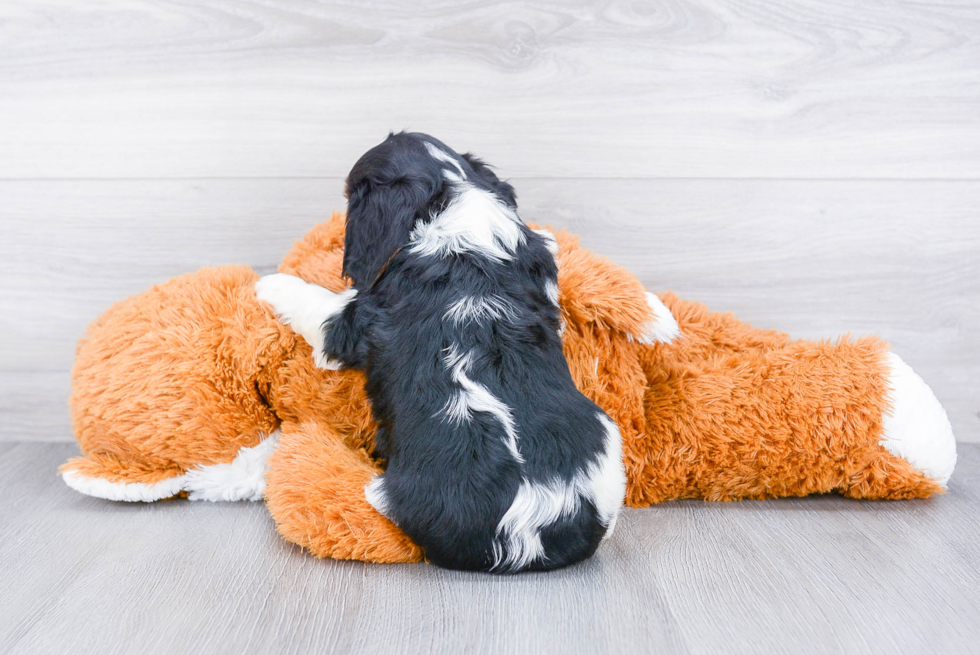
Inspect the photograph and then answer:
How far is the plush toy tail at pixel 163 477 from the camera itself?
1.51 meters

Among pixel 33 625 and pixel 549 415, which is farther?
pixel 549 415

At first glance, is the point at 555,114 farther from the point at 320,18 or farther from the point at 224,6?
the point at 224,6

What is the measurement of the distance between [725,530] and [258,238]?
128 cm

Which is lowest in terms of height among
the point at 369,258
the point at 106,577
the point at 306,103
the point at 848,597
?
the point at 106,577

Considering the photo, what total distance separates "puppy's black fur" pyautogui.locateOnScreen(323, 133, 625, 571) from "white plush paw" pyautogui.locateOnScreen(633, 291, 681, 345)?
20cm

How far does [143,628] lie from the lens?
108 cm

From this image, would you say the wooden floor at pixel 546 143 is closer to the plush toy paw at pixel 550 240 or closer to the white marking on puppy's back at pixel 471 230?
the plush toy paw at pixel 550 240

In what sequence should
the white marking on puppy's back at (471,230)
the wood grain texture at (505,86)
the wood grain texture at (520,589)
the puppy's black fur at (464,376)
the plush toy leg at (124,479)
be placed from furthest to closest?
the wood grain texture at (505,86), the plush toy leg at (124,479), the white marking on puppy's back at (471,230), the puppy's black fur at (464,376), the wood grain texture at (520,589)

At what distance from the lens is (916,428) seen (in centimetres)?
148

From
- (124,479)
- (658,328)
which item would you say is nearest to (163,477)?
(124,479)

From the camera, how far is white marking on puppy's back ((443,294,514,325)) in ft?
4.05

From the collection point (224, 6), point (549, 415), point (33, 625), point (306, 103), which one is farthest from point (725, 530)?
point (224, 6)

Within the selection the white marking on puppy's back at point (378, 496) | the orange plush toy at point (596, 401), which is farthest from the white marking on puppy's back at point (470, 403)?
the orange plush toy at point (596, 401)

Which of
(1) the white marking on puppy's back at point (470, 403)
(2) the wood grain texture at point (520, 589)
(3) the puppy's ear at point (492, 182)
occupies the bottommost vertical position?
(2) the wood grain texture at point (520, 589)
